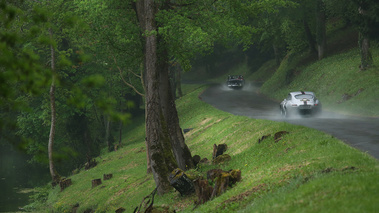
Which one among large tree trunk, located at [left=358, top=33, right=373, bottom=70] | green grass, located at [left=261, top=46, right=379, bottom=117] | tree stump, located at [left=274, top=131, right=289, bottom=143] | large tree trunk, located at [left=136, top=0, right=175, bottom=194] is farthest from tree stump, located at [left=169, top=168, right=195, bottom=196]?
large tree trunk, located at [left=358, top=33, right=373, bottom=70]

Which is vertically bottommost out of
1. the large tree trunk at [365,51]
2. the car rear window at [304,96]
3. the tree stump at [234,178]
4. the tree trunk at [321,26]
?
the car rear window at [304,96]

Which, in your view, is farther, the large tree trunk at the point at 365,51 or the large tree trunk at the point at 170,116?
the large tree trunk at the point at 365,51

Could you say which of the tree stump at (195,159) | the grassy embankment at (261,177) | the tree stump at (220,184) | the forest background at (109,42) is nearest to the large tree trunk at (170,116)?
the forest background at (109,42)

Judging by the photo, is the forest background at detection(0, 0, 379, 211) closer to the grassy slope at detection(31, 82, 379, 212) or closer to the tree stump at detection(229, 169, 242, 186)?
the grassy slope at detection(31, 82, 379, 212)

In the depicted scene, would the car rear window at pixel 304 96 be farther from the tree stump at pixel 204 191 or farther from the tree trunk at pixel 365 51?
the tree stump at pixel 204 191

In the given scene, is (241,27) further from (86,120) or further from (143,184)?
(86,120)

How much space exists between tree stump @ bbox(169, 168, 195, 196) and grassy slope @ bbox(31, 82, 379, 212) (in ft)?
1.29

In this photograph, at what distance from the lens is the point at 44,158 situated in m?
5.47

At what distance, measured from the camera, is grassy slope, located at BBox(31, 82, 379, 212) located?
7.97 meters

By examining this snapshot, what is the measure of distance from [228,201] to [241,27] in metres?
10.8

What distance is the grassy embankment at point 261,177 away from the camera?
798 cm

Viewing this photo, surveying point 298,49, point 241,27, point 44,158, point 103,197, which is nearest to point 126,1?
point 241,27

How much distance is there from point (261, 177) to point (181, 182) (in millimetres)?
3632

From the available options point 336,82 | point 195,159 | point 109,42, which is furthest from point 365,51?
point 109,42
